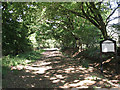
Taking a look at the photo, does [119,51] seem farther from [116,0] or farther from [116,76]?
[116,0]

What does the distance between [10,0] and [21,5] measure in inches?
25.1

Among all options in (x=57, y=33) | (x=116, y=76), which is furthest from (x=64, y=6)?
(x=57, y=33)

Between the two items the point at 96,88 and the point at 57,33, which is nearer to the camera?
the point at 96,88

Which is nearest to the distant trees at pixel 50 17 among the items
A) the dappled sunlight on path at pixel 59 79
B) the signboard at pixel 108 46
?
the signboard at pixel 108 46

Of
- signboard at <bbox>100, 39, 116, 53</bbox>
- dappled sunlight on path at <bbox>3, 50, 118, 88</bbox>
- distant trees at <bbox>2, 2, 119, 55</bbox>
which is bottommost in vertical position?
dappled sunlight on path at <bbox>3, 50, 118, 88</bbox>

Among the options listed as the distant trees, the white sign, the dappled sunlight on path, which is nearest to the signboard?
the white sign

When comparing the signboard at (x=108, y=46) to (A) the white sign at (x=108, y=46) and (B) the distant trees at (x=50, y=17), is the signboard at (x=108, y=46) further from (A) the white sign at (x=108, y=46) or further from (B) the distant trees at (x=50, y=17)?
(B) the distant trees at (x=50, y=17)

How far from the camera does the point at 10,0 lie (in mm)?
6539

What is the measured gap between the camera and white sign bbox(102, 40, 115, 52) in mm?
6922

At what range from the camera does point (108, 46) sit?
704cm

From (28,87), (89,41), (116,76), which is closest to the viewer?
(28,87)

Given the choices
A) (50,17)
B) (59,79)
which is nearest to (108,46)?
(59,79)

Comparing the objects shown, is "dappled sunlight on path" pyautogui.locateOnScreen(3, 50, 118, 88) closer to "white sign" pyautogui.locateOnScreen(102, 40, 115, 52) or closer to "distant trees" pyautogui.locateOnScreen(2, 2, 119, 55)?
"white sign" pyautogui.locateOnScreen(102, 40, 115, 52)

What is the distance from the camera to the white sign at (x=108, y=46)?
22.7ft
